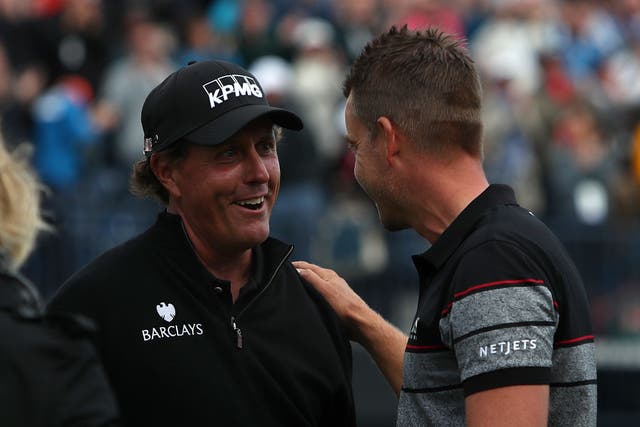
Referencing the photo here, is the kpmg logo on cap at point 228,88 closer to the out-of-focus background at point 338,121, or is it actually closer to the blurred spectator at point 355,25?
the out-of-focus background at point 338,121

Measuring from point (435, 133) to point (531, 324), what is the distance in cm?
67

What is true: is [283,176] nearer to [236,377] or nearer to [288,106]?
[288,106]

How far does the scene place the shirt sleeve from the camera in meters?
3.39

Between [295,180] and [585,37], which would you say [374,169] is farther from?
[585,37]

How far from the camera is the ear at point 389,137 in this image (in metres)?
3.83

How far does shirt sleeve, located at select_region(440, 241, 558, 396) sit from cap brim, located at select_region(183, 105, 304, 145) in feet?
3.23

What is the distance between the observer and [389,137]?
384 cm

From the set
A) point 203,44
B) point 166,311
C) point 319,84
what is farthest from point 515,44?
point 166,311

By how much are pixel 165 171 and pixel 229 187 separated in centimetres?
25

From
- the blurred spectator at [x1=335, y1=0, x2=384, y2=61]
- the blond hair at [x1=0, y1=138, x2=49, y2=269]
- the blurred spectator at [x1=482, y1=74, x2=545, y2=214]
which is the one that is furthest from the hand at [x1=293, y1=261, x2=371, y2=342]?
the blurred spectator at [x1=335, y1=0, x2=384, y2=61]

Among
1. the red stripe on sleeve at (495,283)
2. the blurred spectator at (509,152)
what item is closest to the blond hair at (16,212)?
the red stripe on sleeve at (495,283)

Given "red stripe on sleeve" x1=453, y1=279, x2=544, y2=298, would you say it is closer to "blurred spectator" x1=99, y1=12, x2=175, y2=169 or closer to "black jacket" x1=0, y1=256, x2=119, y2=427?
"black jacket" x1=0, y1=256, x2=119, y2=427

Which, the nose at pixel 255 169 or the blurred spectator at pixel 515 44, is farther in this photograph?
the blurred spectator at pixel 515 44

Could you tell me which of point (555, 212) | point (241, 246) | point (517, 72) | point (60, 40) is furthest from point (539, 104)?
point (241, 246)
